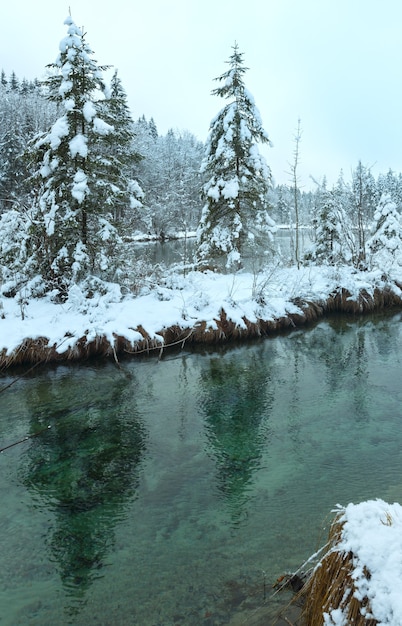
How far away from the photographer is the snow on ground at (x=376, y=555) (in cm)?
190

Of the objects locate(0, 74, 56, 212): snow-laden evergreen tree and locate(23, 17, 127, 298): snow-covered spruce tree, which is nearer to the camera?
locate(23, 17, 127, 298): snow-covered spruce tree

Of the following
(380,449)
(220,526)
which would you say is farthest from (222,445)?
(380,449)

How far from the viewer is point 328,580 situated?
2.36 meters

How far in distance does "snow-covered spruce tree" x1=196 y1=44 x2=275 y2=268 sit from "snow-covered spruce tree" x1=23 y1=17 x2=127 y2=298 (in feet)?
23.1

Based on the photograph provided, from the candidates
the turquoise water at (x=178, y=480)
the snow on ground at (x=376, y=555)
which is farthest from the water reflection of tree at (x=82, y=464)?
the snow on ground at (x=376, y=555)

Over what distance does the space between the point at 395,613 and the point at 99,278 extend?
1211 cm

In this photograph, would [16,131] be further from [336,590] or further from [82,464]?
[336,590]

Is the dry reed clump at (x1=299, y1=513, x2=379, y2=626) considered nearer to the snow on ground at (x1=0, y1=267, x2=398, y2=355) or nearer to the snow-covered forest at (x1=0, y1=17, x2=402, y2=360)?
the snow on ground at (x1=0, y1=267, x2=398, y2=355)

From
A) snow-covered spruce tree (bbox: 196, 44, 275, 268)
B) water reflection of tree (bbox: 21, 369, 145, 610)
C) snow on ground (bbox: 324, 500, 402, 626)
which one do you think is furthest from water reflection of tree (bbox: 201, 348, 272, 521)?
snow-covered spruce tree (bbox: 196, 44, 275, 268)

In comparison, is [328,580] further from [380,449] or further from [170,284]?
[170,284]

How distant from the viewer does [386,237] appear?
827 inches

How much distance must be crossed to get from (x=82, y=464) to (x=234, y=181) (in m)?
15.4

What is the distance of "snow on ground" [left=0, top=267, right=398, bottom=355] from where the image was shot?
1058 cm

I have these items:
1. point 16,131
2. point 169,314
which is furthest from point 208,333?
point 16,131
